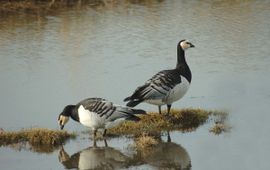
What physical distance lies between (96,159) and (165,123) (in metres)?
1.90

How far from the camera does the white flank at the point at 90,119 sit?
1236cm

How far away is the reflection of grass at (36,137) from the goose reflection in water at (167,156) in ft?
5.15

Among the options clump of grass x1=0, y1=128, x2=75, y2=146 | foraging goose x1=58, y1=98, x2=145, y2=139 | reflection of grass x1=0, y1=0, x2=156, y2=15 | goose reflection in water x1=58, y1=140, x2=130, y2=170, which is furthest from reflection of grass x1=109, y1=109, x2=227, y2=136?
reflection of grass x1=0, y1=0, x2=156, y2=15

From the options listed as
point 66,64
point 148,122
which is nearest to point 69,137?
point 148,122

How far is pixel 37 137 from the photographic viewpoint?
12.4m

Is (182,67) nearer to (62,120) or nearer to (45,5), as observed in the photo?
(62,120)

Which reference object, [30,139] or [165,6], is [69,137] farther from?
[165,6]

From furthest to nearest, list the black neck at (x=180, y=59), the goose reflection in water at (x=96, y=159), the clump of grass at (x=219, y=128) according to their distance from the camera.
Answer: the black neck at (x=180, y=59) < the clump of grass at (x=219, y=128) < the goose reflection in water at (x=96, y=159)

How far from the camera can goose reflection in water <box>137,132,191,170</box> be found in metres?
11.3

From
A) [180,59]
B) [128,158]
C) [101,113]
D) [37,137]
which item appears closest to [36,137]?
[37,137]

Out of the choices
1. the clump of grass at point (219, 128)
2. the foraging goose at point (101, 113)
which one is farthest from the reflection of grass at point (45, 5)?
the clump of grass at point (219, 128)

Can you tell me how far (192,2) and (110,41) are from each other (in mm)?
5914

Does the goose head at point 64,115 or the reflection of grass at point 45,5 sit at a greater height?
the goose head at point 64,115

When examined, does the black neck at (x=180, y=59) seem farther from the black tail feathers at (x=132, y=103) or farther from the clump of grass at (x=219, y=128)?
the clump of grass at (x=219, y=128)
